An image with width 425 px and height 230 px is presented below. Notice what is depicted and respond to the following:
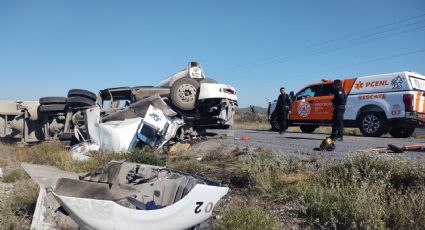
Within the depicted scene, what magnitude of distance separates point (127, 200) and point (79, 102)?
8.15 m

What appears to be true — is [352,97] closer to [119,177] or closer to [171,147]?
[171,147]

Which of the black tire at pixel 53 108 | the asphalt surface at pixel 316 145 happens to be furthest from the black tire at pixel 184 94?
the black tire at pixel 53 108

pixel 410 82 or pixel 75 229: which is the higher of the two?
pixel 410 82

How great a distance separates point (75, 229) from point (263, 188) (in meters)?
2.60

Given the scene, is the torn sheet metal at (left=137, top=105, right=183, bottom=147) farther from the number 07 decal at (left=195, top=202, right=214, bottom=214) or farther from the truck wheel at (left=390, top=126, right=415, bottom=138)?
the truck wheel at (left=390, top=126, right=415, bottom=138)


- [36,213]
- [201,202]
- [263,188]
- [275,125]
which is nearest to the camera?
[201,202]

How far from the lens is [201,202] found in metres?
3.80

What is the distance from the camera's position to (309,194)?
4.97 m

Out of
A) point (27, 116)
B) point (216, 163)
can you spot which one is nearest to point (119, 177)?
point (216, 163)

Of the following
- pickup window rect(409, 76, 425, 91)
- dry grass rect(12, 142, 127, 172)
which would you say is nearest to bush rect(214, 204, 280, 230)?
dry grass rect(12, 142, 127, 172)

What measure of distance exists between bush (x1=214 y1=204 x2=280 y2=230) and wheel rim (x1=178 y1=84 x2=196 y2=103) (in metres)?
6.77

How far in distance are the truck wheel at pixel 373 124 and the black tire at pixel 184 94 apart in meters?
6.02

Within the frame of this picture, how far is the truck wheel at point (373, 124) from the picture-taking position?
12672 mm

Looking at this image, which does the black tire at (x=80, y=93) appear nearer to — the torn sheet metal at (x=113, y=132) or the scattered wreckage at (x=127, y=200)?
the torn sheet metal at (x=113, y=132)
